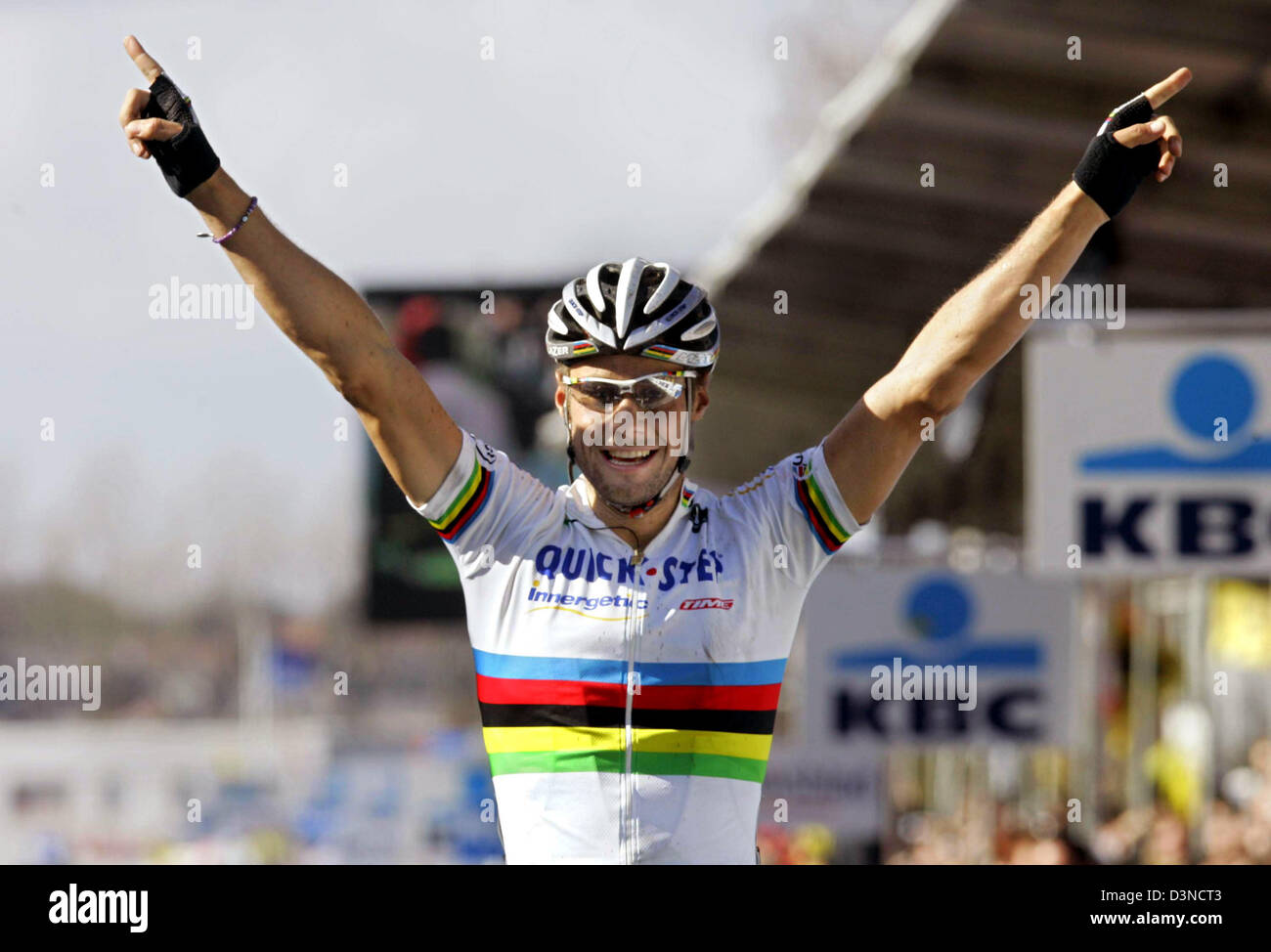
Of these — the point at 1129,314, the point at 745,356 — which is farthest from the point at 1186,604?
the point at 1129,314

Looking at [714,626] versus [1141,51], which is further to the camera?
[1141,51]

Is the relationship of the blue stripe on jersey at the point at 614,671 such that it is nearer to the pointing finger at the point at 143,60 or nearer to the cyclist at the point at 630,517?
the cyclist at the point at 630,517

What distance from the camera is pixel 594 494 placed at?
354 centimetres

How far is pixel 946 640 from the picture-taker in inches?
377

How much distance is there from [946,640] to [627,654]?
649cm

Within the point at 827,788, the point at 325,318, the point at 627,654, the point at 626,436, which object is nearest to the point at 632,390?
the point at 626,436

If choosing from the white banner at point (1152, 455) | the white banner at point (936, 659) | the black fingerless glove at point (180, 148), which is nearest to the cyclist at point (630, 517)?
the black fingerless glove at point (180, 148)

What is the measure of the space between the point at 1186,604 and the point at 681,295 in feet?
32.4

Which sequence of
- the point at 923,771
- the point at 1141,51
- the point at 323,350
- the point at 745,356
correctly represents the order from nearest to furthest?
1. the point at 323,350
2. the point at 1141,51
3. the point at 745,356
4. the point at 923,771

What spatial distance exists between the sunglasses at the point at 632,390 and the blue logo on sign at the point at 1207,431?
477cm

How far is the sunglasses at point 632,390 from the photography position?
138 inches

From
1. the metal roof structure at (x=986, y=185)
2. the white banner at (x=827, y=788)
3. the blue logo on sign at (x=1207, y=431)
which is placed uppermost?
the metal roof structure at (x=986, y=185)

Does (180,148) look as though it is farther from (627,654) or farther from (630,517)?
(627,654)
